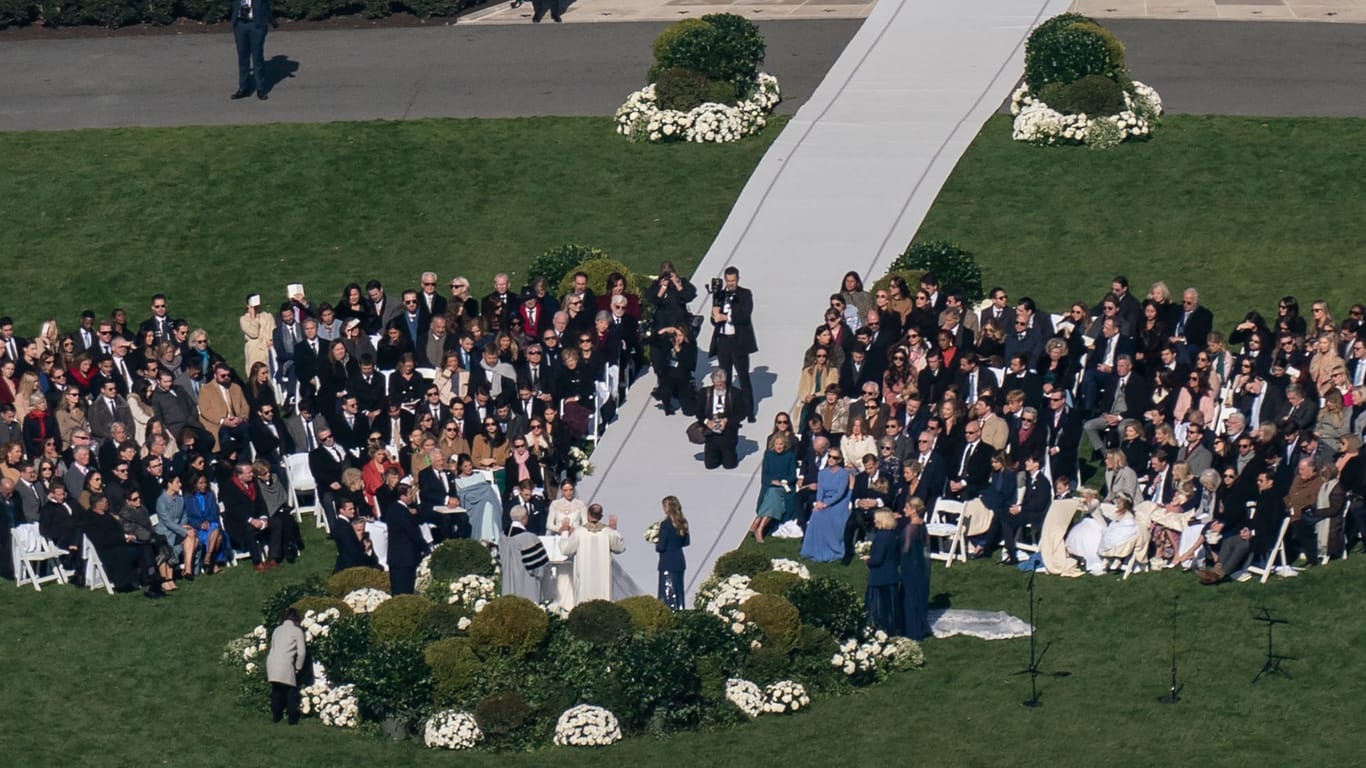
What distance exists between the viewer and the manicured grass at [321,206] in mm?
34438

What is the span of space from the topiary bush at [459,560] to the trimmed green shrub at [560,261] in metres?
7.10

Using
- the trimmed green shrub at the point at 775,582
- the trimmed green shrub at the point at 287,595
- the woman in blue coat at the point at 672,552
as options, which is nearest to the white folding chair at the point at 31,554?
the trimmed green shrub at the point at 287,595

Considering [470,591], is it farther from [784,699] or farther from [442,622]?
[784,699]

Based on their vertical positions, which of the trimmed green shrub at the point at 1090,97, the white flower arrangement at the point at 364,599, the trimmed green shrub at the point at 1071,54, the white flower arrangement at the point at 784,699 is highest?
the trimmed green shrub at the point at 1071,54

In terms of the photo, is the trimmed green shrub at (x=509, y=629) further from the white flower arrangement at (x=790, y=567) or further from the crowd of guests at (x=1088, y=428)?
the crowd of guests at (x=1088, y=428)

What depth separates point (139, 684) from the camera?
24.5 metres

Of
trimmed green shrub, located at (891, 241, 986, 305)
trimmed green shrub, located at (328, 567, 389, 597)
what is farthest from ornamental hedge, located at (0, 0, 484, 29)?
trimmed green shrub, located at (328, 567, 389, 597)

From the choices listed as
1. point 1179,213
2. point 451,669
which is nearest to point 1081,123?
point 1179,213

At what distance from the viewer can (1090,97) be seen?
118 ft

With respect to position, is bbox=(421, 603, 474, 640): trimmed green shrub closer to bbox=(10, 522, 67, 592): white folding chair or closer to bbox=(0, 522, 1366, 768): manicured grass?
bbox=(0, 522, 1366, 768): manicured grass

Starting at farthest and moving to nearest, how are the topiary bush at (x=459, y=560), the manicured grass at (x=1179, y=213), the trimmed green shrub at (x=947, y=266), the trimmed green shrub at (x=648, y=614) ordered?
1. the manicured grass at (x=1179, y=213)
2. the trimmed green shrub at (x=947, y=266)
3. the topiary bush at (x=459, y=560)
4. the trimmed green shrub at (x=648, y=614)

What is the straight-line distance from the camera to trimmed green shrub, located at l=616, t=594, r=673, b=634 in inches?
928

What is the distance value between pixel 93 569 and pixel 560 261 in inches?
323

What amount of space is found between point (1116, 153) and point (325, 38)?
14.4 m
